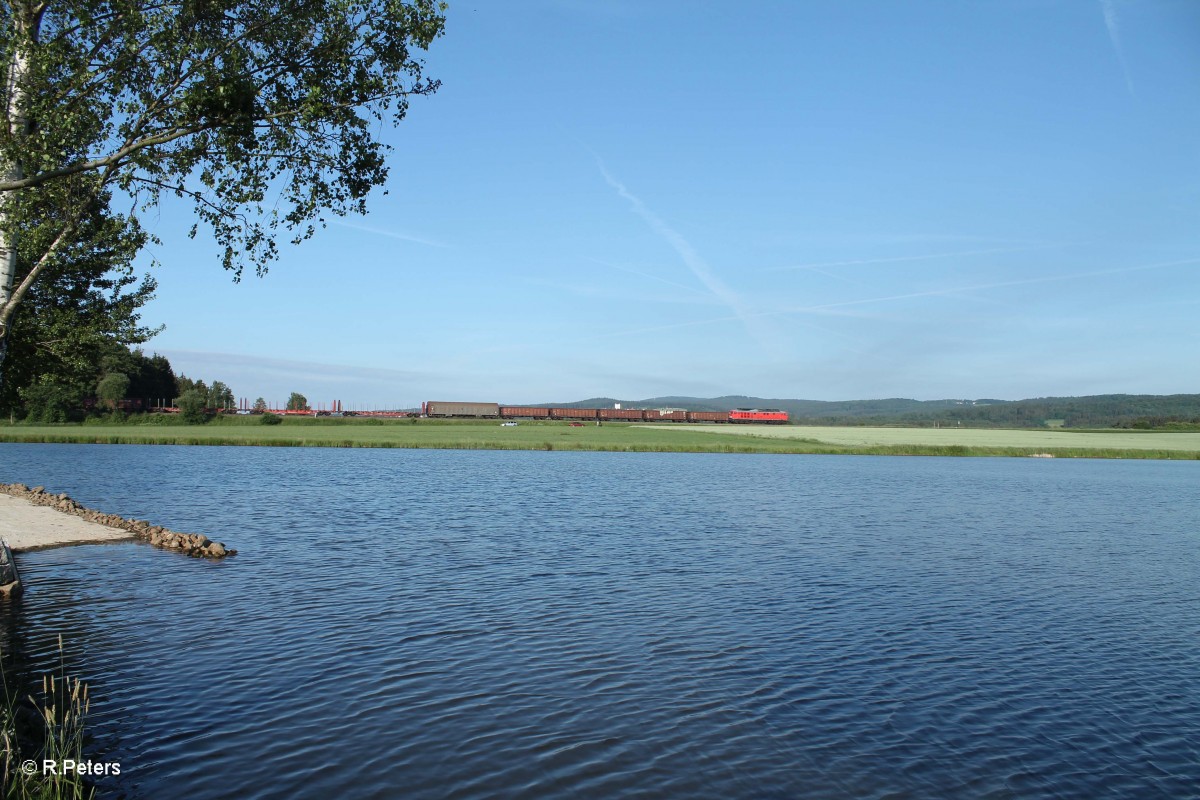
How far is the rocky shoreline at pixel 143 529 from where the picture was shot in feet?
79.2

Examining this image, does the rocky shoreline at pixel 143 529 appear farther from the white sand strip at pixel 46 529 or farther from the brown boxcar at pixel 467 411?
the brown boxcar at pixel 467 411

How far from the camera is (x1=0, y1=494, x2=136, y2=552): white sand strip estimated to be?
2425cm

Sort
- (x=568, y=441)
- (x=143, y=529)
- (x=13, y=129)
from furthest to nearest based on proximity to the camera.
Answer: (x=568, y=441) → (x=143, y=529) → (x=13, y=129)

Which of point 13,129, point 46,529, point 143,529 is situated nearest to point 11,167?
point 13,129

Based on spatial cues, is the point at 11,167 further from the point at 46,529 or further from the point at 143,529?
the point at 143,529

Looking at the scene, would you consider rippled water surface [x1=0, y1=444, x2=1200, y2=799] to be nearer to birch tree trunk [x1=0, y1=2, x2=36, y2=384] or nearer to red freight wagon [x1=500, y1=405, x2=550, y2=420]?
birch tree trunk [x1=0, y1=2, x2=36, y2=384]

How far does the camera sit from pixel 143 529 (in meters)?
27.6

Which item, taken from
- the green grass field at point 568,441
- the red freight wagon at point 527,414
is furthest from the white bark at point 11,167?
the red freight wagon at point 527,414

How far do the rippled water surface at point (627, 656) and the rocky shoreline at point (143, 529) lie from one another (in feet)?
1.88

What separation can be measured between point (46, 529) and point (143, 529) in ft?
8.72

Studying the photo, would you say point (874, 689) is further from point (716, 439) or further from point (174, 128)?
point (716, 439)

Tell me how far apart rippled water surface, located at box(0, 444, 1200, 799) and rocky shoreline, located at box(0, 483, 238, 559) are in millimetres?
573

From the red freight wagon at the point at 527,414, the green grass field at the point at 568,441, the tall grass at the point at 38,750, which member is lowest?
the tall grass at the point at 38,750

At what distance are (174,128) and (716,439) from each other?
102 meters
